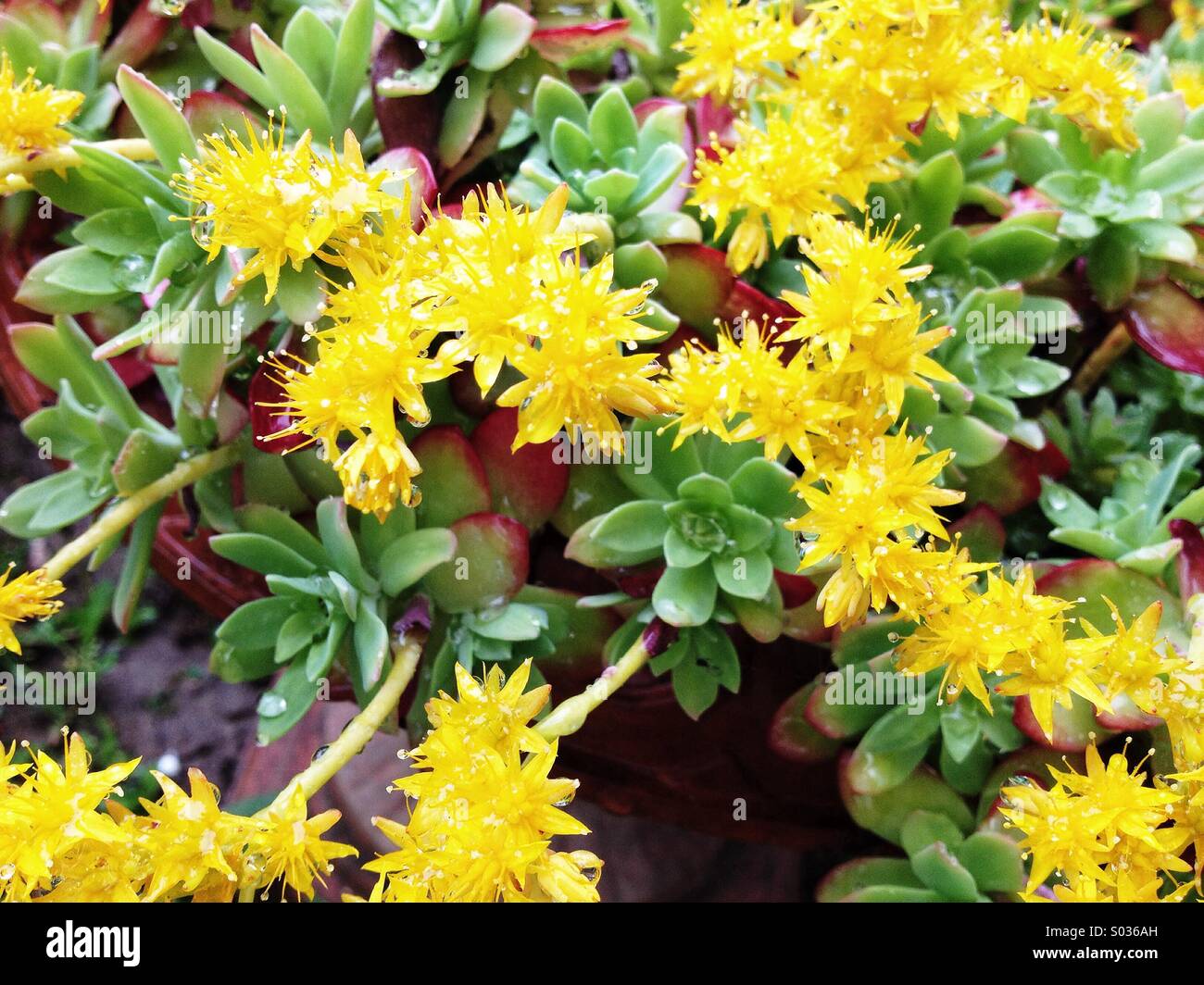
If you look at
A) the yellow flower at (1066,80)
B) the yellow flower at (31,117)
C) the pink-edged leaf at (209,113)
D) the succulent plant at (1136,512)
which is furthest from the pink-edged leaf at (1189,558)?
the yellow flower at (31,117)

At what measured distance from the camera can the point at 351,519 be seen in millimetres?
811

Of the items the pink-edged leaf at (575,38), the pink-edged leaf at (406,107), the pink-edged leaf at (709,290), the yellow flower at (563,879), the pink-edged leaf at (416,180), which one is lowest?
the yellow flower at (563,879)

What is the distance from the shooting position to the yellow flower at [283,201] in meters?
0.62

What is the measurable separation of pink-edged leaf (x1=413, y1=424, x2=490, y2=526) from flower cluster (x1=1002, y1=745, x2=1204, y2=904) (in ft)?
1.45

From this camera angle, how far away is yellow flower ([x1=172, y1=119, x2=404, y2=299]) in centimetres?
62

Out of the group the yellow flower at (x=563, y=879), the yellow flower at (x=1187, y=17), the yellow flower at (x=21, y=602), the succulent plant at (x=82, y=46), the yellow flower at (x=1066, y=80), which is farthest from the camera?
the yellow flower at (x=1187, y=17)

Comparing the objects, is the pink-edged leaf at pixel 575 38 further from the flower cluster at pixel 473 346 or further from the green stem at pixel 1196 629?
the green stem at pixel 1196 629

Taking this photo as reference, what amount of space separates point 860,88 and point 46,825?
740mm

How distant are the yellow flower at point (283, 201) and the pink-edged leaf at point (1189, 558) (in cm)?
62

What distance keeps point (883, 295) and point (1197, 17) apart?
904mm

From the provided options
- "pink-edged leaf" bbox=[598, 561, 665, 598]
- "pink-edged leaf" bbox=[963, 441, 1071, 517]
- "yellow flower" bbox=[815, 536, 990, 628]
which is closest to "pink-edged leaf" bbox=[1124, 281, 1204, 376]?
"pink-edged leaf" bbox=[963, 441, 1071, 517]

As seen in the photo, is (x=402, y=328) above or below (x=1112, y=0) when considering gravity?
below
